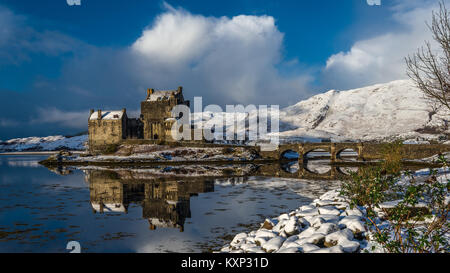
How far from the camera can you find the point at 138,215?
744 inches

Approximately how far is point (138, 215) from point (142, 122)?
7286 cm

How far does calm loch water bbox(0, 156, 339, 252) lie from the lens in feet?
45.0

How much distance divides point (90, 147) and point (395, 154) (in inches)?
3101

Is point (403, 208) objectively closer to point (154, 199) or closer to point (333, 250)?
point (333, 250)

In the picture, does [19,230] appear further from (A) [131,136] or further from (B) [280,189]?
(A) [131,136]

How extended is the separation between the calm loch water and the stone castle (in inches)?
2082

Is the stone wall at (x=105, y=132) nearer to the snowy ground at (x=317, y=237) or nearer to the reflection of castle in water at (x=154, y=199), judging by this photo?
the reflection of castle in water at (x=154, y=199)

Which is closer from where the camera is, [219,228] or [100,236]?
[100,236]

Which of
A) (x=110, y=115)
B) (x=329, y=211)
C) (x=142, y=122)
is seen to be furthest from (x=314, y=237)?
(x=142, y=122)

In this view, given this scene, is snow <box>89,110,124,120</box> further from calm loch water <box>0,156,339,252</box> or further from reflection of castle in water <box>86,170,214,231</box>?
calm loch water <box>0,156,339,252</box>

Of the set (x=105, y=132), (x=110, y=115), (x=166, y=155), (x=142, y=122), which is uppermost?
(x=110, y=115)

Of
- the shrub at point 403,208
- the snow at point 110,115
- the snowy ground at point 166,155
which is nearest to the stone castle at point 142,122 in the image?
the snow at point 110,115
